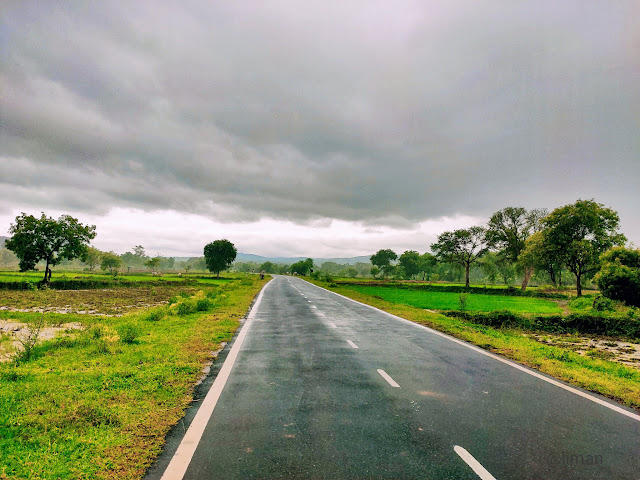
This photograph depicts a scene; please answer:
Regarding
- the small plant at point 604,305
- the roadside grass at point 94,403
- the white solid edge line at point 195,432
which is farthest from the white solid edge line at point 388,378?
the small plant at point 604,305

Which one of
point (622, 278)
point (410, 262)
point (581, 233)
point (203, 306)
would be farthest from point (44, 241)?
point (410, 262)

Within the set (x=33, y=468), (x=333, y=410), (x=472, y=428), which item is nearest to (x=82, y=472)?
(x=33, y=468)

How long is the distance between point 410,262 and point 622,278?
150713 mm

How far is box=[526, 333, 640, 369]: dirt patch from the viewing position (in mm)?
11758

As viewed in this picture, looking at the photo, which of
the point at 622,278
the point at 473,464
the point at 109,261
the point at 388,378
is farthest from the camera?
the point at 109,261

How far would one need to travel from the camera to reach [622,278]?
2414 cm

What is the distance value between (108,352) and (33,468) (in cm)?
604

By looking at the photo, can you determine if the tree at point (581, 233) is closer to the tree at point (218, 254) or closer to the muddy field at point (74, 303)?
the muddy field at point (74, 303)

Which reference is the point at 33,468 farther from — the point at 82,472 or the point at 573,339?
the point at 573,339

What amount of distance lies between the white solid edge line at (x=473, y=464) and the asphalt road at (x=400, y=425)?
20 mm

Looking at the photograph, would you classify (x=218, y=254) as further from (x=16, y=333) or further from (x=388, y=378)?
(x=388, y=378)

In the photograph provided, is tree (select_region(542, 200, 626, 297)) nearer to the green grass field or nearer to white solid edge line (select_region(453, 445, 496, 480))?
the green grass field

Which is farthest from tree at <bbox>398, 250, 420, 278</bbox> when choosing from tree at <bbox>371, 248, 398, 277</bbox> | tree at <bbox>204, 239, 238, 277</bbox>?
tree at <bbox>204, 239, 238, 277</bbox>

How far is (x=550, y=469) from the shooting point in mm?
3914
